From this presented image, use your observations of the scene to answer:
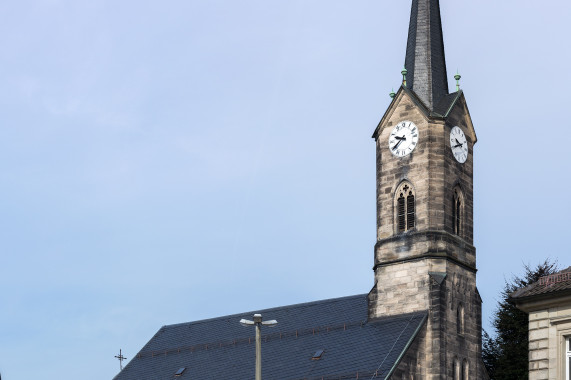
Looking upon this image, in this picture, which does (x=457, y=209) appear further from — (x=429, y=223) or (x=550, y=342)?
(x=550, y=342)

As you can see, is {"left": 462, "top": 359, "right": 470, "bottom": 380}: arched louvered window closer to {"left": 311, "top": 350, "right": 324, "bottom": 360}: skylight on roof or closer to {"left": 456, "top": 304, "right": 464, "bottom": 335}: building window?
{"left": 456, "top": 304, "right": 464, "bottom": 335}: building window

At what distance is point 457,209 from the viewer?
6294cm

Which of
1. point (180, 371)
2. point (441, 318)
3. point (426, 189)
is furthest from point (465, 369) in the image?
point (180, 371)

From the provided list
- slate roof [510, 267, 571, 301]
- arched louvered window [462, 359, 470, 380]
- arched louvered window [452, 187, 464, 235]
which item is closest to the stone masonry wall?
slate roof [510, 267, 571, 301]

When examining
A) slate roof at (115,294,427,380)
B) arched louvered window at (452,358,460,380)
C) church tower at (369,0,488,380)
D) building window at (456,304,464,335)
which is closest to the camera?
slate roof at (115,294,427,380)

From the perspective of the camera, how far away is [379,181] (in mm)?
63938

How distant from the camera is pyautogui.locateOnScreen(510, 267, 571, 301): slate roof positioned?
35188mm

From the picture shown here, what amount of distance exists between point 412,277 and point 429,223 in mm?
2626

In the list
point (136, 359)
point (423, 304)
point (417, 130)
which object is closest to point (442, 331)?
point (423, 304)

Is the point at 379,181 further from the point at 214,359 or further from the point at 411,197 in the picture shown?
the point at 214,359

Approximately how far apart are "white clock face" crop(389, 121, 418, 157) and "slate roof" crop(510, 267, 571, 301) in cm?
2690

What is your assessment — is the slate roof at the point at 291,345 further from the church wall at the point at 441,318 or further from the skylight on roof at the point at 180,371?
the church wall at the point at 441,318

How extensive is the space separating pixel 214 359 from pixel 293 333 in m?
4.77

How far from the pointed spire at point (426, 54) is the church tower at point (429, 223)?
2.7 inches
